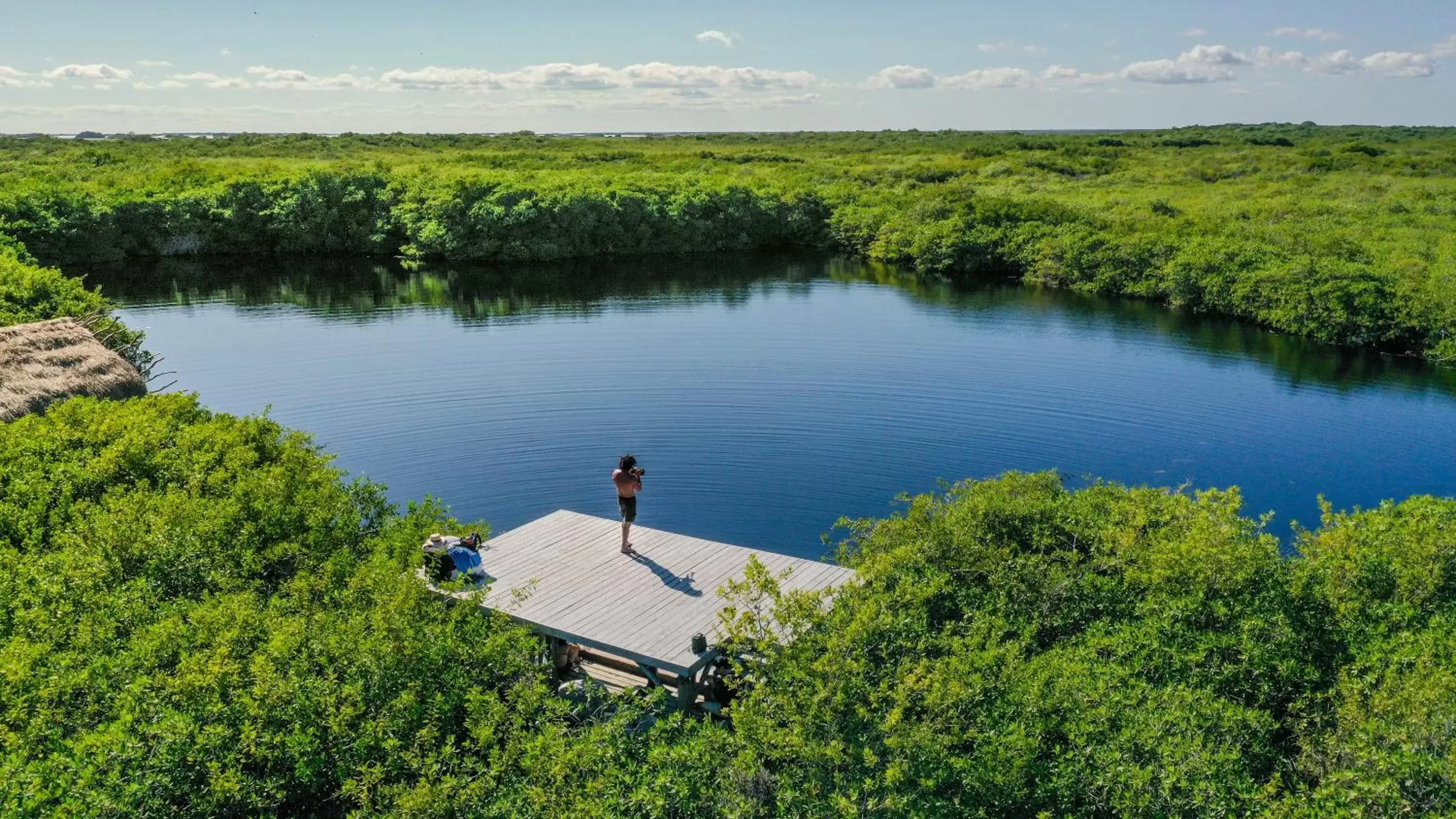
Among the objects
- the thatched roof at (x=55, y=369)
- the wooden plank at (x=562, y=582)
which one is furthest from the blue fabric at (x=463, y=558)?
the thatched roof at (x=55, y=369)

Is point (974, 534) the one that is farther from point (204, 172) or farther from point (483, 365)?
point (204, 172)

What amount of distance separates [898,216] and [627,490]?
57756 millimetres

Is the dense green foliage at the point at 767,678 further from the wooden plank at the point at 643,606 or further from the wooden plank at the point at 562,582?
the wooden plank at the point at 562,582

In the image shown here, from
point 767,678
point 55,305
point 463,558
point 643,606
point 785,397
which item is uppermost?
point 55,305

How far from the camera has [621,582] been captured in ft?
56.4

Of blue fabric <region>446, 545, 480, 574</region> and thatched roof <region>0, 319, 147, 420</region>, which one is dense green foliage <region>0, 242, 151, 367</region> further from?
blue fabric <region>446, 545, 480, 574</region>

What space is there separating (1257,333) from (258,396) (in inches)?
1786

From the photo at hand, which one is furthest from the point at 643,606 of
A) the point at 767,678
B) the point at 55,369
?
the point at 55,369

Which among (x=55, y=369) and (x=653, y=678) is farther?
(x=55, y=369)

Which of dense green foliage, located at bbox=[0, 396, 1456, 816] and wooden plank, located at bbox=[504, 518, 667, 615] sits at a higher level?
dense green foliage, located at bbox=[0, 396, 1456, 816]

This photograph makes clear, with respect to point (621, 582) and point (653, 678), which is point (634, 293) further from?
point (653, 678)

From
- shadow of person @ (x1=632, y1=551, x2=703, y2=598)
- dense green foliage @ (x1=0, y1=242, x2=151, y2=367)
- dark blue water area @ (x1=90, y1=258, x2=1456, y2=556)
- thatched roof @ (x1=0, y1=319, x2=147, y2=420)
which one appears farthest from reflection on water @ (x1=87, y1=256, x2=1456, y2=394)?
shadow of person @ (x1=632, y1=551, x2=703, y2=598)

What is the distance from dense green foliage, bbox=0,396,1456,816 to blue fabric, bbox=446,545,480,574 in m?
0.67

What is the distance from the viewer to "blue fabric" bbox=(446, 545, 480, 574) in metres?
16.4
